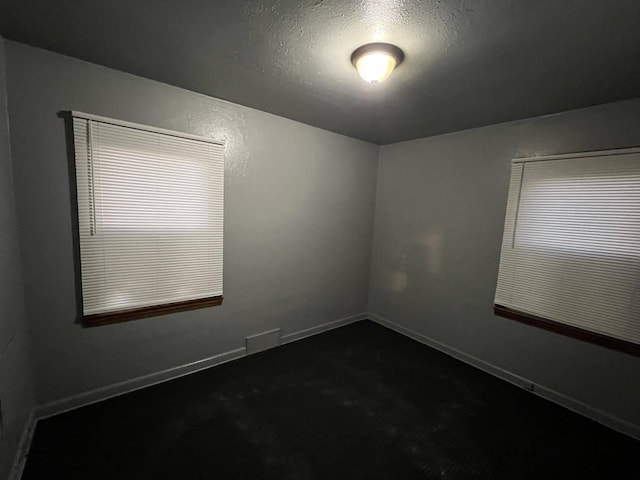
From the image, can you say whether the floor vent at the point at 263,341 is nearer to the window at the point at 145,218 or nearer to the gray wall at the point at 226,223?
the gray wall at the point at 226,223

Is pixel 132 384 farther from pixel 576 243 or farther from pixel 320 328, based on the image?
pixel 576 243

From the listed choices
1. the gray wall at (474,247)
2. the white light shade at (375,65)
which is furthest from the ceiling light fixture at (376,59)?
the gray wall at (474,247)

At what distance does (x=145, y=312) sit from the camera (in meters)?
2.21

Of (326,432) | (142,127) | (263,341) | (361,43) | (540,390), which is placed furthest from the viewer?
(263,341)

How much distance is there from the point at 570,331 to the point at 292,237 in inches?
102

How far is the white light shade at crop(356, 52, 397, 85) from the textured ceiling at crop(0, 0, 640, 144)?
3.2 inches

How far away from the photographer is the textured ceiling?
4.08 ft

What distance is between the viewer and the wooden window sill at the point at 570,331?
202 centimetres

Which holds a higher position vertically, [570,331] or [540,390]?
[570,331]

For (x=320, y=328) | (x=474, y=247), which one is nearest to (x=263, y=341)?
(x=320, y=328)

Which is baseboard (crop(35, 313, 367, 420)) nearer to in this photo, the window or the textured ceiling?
the window

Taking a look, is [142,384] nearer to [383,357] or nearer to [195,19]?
[383,357]

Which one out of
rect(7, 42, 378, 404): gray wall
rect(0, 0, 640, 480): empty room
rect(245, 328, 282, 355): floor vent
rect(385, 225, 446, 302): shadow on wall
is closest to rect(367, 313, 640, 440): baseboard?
rect(0, 0, 640, 480): empty room

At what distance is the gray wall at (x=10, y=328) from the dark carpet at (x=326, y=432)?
10.5 inches
